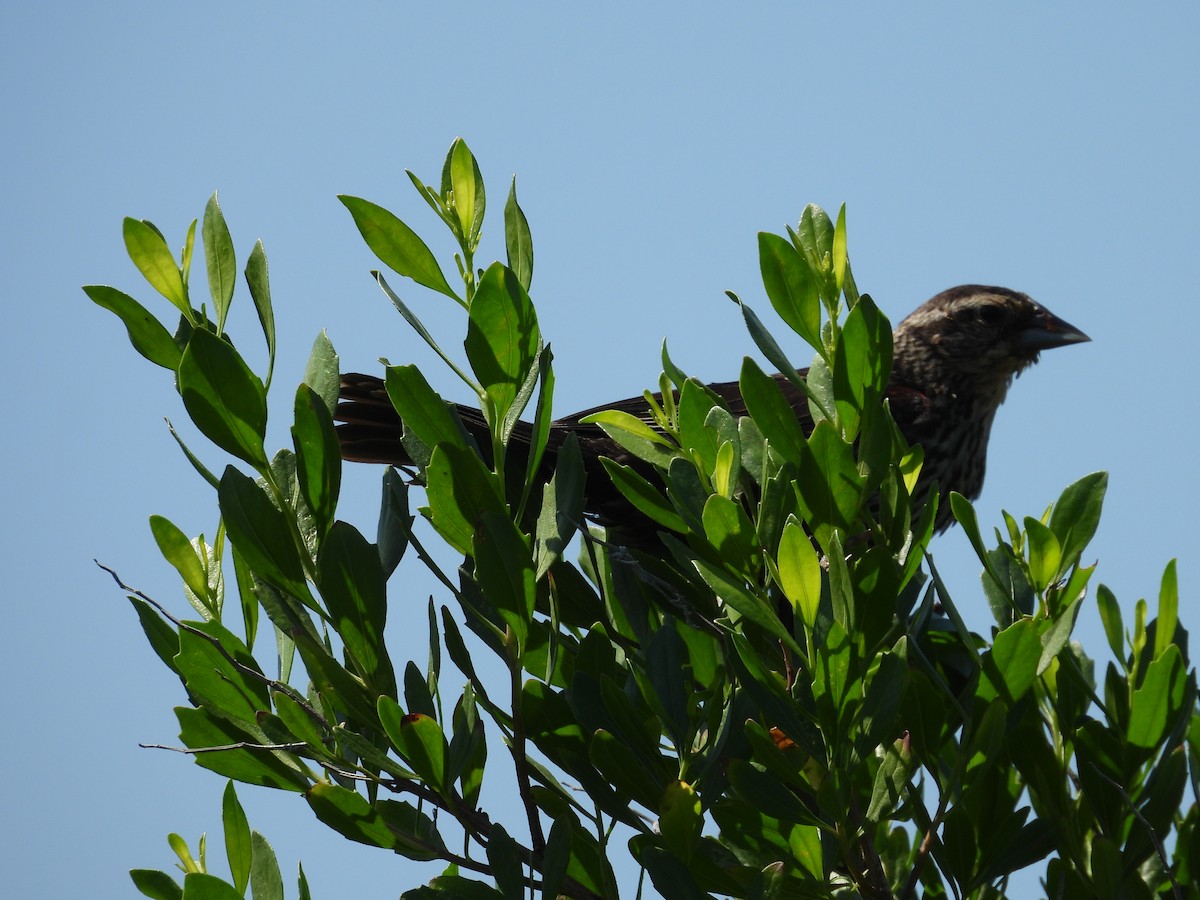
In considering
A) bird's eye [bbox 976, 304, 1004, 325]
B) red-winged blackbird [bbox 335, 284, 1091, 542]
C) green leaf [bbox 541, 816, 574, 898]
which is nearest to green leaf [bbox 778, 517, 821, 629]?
green leaf [bbox 541, 816, 574, 898]

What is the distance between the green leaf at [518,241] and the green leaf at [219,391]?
0.33 metres

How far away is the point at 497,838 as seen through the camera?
1391mm

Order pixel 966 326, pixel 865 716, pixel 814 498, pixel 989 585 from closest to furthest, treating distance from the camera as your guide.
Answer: pixel 865 716 → pixel 814 498 → pixel 989 585 → pixel 966 326

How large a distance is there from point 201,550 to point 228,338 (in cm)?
45

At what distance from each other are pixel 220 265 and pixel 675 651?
2.37 feet

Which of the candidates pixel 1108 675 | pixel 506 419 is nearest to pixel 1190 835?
pixel 1108 675

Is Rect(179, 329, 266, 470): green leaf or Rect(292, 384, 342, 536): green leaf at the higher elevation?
Rect(179, 329, 266, 470): green leaf

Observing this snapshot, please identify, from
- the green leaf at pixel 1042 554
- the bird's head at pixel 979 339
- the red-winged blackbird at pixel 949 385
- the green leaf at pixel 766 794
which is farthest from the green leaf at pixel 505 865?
the bird's head at pixel 979 339

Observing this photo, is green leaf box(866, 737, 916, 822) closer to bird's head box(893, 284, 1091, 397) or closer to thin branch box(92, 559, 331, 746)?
thin branch box(92, 559, 331, 746)

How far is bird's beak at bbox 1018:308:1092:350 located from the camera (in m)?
4.82

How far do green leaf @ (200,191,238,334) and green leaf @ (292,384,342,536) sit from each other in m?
0.16

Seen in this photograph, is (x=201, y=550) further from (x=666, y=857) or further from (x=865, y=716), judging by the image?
(x=865, y=716)

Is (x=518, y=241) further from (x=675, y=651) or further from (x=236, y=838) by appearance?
(x=236, y=838)

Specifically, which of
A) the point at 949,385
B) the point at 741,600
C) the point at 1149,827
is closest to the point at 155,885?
the point at 741,600
